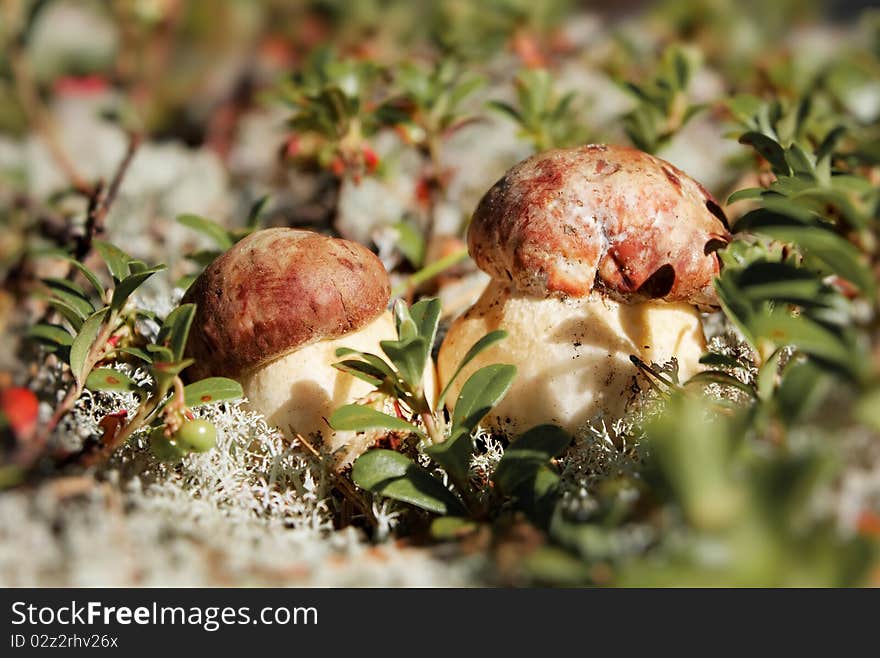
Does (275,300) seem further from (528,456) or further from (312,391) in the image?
(528,456)

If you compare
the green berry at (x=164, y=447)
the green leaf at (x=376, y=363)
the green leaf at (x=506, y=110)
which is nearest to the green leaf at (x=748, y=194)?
the green leaf at (x=376, y=363)

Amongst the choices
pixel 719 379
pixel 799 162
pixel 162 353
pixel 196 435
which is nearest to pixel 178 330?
pixel 162 353

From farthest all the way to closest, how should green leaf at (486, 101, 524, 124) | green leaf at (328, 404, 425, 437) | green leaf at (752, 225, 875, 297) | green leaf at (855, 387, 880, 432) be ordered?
green leaf at (486, 101, 524, 124), green leaf at (328, 404, 425, 437), green leaf at (752, 225, 875, 297), green leaf at (855, 387, 880, 432)

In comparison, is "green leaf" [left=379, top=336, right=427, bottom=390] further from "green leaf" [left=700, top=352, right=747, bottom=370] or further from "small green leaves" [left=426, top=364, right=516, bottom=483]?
"green leaf" [left=700, top=352, right=747, bottom=370]

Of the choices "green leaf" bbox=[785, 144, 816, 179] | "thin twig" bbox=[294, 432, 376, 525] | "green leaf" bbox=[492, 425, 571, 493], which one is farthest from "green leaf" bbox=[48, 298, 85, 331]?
"green leaf" bbox=[785, 144, 816, 179]

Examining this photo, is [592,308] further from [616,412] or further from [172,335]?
[172,335]

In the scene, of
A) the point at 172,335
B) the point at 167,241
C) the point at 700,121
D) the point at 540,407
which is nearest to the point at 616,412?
the point at 540,407
